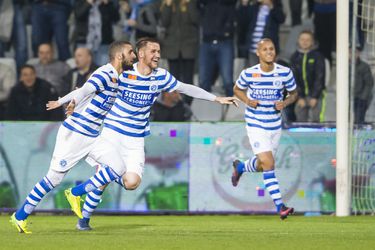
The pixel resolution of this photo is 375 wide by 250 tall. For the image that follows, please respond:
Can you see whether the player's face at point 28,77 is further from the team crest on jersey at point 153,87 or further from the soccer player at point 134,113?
the team crest on jersey at point 153,87

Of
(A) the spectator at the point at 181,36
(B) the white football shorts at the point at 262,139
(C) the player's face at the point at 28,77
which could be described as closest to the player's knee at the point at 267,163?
(B) the white football shorts at the point at 262,139

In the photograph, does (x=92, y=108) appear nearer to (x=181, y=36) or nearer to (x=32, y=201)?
(x=32, y=201)

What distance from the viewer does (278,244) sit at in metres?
11.6

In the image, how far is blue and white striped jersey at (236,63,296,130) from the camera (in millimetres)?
16297

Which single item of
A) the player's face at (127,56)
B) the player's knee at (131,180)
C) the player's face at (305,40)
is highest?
the player's face at (305,40)

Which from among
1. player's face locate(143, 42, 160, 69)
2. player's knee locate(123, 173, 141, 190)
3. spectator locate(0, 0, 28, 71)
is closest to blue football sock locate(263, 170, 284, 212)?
player's knee locate(123, 173, 141, 190)

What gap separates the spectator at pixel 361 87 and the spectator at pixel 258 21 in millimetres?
1770

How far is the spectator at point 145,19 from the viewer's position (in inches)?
819

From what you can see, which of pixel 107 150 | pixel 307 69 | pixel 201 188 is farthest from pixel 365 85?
pixel 107 150

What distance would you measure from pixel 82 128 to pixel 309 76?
6754 millimetres

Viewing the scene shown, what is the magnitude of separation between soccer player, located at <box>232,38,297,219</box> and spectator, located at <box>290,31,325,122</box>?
2879mm

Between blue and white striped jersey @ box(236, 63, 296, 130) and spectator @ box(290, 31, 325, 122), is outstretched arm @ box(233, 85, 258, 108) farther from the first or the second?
spectator @ box(290, 31, 325, 122)

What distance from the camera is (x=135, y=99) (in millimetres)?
13789

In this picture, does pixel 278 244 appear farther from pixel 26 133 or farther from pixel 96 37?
pixel 96 37
